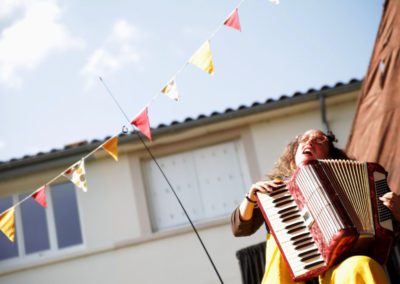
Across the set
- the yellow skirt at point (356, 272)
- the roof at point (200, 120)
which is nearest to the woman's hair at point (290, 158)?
the yellow skirt at point (356, 272)

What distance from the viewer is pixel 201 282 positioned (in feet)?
24.1

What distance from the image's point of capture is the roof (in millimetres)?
7426

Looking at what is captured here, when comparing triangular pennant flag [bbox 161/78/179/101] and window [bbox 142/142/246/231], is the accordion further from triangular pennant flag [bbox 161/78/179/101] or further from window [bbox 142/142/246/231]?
window [bbox 142/142/246/231]

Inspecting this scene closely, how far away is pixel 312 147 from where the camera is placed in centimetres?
315

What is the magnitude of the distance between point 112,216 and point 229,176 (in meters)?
1.78

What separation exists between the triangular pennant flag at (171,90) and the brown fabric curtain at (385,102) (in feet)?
6.03

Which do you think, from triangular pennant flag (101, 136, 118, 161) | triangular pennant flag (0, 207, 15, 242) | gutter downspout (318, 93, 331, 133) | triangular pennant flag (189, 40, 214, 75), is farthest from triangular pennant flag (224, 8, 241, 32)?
gutter downspout (318, 93, 331, 133)

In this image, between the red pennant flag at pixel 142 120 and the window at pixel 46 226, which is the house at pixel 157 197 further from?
the red pennant flag at pixel 142 120

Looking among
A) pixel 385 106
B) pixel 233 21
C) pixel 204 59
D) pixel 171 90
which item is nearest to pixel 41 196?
pixel 171 90

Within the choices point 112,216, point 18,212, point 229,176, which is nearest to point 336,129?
point 229,176

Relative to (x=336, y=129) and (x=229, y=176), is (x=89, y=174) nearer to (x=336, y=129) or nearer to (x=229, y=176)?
(x=229, y=176)

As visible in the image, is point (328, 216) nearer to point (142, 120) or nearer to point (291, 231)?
point (291, 231)

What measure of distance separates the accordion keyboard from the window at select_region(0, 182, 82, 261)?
537 cm

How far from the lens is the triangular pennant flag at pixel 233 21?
4477 mm
